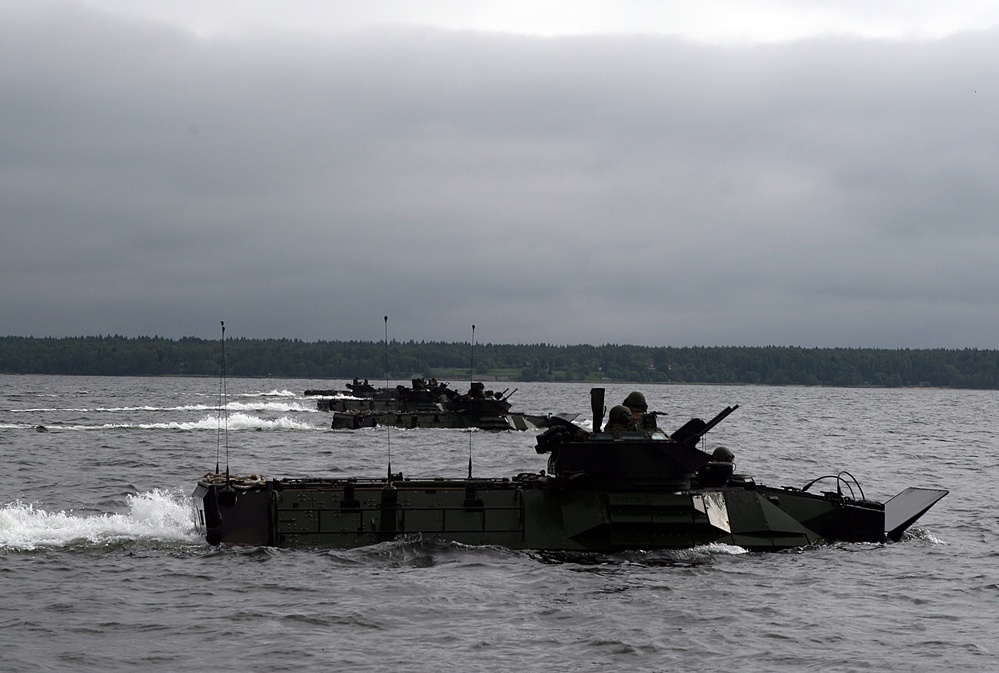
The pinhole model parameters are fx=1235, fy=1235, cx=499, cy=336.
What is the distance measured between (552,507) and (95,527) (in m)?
9.91

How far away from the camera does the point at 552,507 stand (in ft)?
79.7

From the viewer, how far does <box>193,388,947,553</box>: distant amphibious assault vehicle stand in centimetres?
2384

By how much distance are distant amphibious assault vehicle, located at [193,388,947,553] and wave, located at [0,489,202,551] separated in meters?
1.84

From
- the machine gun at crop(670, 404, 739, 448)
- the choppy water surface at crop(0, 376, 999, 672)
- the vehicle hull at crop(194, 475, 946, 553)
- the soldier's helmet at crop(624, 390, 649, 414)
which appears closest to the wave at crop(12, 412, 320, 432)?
the choppy water surface at crop(0, 376, 999, 672)

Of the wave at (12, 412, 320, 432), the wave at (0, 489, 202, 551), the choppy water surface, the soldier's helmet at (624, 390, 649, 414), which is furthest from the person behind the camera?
the wave at (12, 412, 320, 432)

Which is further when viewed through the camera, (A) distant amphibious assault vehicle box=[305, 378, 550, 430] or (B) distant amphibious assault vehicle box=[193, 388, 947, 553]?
(A) distant amphibious assault vehicle box=[305, 378, 550, 430]

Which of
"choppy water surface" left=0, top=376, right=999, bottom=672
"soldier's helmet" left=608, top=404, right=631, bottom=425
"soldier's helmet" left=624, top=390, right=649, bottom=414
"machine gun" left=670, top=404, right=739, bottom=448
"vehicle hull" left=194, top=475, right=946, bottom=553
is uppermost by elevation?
"soldier's helmet" left=624, top=390, right=649, bottom=414

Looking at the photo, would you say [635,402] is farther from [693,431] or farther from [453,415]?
[453,415]

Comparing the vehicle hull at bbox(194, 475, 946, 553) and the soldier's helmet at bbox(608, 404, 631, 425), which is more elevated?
the soldier's helmet at bbox(608, 404, 631, 425)

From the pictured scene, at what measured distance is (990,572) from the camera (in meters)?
24.1

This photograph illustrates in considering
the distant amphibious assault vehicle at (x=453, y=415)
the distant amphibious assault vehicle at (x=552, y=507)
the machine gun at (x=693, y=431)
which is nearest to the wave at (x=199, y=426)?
the distant amphibious assault vehicle at (x=453, y=415)

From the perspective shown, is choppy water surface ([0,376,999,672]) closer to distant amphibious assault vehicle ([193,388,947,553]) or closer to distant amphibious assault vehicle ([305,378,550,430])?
distant amphibious assault vehicle ([193,388,947,553])

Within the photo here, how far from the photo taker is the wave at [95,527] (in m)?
24.8

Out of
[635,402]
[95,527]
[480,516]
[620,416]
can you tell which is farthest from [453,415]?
[480,516]
